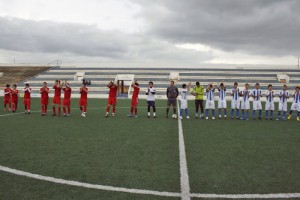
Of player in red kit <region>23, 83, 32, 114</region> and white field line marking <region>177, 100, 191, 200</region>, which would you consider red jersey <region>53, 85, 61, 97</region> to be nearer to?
player in red kit <region>23, 83, 32, 114</region>

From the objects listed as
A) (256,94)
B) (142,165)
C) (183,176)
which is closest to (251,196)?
(183,176)

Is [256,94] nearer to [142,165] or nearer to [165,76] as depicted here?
[142,165]

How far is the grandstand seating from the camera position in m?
45.3

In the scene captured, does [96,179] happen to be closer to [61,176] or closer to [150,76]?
[61,176]

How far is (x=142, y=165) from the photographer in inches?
213

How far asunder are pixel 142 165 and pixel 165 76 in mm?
43339

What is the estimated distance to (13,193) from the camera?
13.0 feet

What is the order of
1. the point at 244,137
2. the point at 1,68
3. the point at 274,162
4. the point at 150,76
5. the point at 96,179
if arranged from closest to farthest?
the point at 96,179 < the point at 274,162 < the point at 244,137 < the point at 150,76 < the point at 1,68

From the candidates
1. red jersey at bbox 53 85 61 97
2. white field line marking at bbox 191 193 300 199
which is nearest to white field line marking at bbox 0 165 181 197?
white field line marking at bbox 191 193 300 199

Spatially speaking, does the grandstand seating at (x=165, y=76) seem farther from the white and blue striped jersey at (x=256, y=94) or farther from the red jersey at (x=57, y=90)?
the white and blue striped jersey at (x=256, y=94)

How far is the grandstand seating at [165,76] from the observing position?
45.3m

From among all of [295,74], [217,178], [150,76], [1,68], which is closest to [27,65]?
[1,68]

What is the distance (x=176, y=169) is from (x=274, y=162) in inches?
82.8

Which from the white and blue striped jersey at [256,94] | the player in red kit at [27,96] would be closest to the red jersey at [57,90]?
the player in red kit at [27,96]
